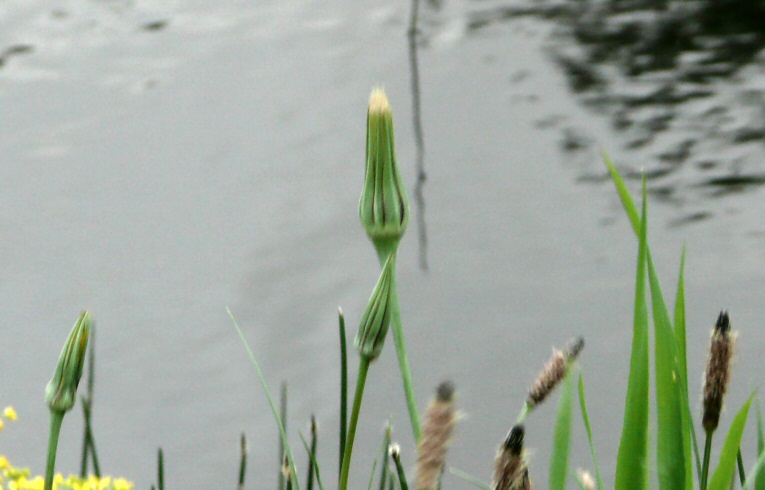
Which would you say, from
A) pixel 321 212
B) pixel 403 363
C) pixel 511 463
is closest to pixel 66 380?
pixel 403 363

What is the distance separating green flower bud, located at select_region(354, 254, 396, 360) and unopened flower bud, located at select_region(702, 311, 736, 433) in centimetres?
22

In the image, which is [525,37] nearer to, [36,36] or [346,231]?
[346,231]

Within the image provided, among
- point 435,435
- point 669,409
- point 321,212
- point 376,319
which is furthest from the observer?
point 321,212

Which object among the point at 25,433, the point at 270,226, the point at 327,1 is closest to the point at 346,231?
the point at 270,226

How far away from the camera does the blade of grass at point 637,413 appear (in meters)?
0.67

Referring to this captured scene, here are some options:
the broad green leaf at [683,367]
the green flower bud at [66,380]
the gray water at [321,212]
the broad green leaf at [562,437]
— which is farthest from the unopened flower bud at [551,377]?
the gray water at [321,212]

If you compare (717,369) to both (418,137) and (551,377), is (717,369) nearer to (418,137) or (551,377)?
(551,377)

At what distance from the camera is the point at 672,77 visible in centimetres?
423

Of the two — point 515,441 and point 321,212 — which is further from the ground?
point 515,441

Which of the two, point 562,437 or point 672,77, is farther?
point 672,77

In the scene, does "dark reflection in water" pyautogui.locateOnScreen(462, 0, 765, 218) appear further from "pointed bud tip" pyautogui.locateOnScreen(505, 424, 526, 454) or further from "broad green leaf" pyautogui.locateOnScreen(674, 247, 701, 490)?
"pointed bud tip" pyautogui.locateOnScreen(505, 424, 526, 454)

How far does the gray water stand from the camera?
9.48ft

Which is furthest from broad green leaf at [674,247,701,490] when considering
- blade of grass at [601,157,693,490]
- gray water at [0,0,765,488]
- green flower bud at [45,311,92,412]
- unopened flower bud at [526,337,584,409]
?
gray water at [0,0,765,488]

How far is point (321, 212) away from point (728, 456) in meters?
2.90
